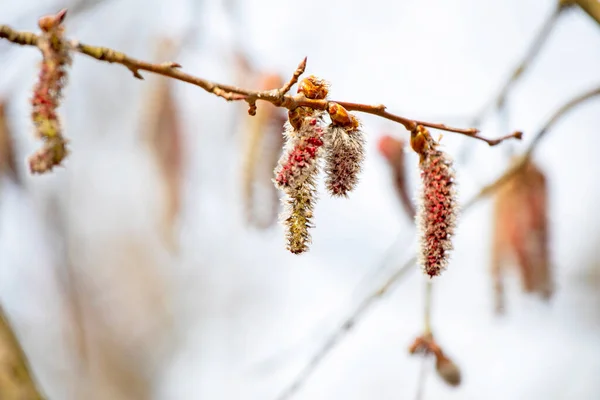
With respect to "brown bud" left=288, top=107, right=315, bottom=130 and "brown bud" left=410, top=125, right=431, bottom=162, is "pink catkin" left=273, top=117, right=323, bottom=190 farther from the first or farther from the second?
"brown bud" left=410, top=125, right=431, bottom=162

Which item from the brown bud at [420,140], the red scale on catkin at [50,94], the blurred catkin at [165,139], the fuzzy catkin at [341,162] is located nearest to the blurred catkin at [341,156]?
the fuzzy catkin at [341,162]

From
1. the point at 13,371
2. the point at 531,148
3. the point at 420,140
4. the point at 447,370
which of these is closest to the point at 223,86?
the point at 420,140

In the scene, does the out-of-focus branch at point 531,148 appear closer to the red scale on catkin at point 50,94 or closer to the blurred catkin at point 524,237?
the blurred catkin at point 524,237

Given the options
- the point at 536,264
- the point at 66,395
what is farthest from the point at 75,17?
the point at 66,395

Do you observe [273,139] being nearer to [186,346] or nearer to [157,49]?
[157,49]

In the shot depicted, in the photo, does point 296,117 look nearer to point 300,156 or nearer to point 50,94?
point 300,156
